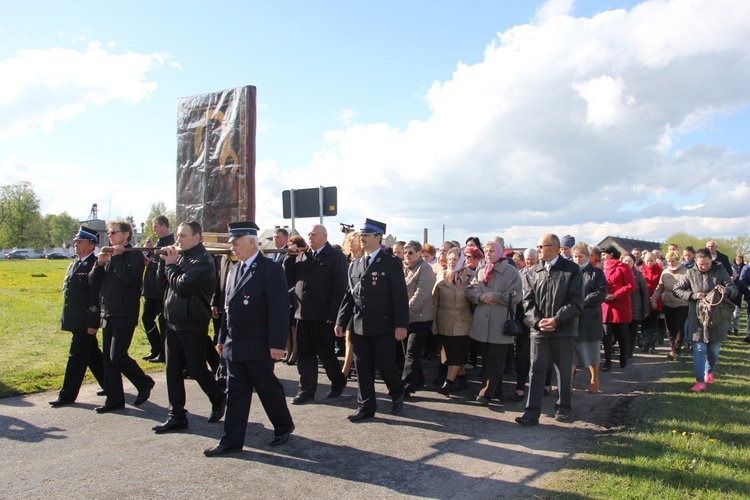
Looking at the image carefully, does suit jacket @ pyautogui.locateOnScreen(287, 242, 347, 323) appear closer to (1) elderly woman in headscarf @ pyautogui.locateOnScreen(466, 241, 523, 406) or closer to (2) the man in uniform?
(1) elderly woman in headscarf @ pyautogui.locateOnScreen(466, 241, 523, 406)

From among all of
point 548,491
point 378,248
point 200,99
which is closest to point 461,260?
point 378,248

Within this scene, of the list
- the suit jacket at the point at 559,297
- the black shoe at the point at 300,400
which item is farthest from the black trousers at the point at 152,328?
the suit jacket at the point at 559,297

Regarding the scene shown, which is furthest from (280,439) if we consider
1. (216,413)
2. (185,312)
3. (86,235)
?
(86,235)

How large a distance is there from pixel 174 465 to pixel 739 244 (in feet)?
234

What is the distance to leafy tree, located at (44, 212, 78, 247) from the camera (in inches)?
4370

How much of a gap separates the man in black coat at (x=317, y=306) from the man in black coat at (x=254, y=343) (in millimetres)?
1535

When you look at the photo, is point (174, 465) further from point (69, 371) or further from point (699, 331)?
point (699, 331)

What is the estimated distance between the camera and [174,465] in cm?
455

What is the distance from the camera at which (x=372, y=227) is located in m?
6.36

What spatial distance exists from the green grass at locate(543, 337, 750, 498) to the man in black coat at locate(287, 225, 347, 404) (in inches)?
122

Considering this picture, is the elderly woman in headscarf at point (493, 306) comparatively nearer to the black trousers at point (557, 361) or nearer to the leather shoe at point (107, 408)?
the black trousers at point (557, 361)

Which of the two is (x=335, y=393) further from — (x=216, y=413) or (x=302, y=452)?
(x=302, y=452)

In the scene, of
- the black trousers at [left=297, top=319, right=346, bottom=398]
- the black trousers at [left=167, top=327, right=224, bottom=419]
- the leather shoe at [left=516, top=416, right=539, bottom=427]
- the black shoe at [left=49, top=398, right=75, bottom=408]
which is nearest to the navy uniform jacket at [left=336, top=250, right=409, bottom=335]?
the black trousers at [left=297, top=319, right=346, bottom=398]

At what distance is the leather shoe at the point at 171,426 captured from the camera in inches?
212
